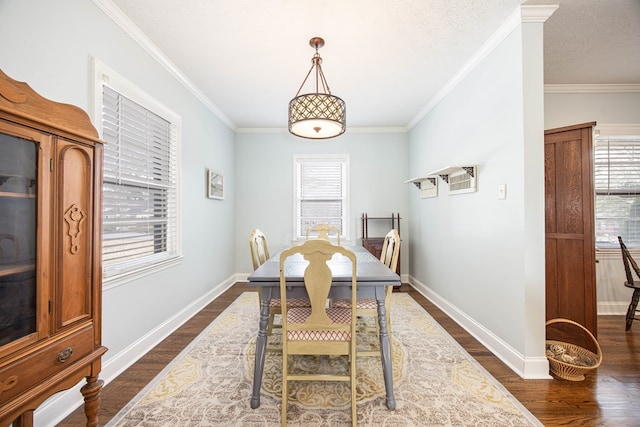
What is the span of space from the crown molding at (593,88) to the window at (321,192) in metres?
2.81

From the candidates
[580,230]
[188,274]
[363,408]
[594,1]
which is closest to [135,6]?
[188,274]

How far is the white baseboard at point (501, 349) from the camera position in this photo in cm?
195

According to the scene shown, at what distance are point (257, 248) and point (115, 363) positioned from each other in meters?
1.29

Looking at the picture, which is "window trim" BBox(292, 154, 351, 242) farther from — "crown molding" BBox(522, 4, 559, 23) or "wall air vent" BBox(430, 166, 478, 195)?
"crown molding" BBox(522, 4, 559, 23)

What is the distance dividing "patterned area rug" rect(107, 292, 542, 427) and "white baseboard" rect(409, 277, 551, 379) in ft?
0.82

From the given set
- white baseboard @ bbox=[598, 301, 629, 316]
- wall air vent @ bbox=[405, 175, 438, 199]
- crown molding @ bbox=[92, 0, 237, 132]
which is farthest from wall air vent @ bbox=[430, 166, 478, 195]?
crown molding @ bbox=[92, 0, 237, 132]

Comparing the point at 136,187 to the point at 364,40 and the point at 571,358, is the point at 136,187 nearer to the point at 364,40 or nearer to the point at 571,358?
the point at 364,40

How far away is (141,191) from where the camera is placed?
2.38 metres

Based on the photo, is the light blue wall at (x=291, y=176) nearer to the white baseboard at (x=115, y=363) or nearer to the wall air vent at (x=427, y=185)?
the wall air vent at (x=427, y=185)

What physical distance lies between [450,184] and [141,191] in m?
3.16

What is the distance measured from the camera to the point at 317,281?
154 cm

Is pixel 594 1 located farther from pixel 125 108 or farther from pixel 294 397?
pixel 125 108

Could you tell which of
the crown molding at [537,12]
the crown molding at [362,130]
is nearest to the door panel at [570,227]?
the crown molding at [537,12]

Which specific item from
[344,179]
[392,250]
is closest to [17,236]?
[392,250]
